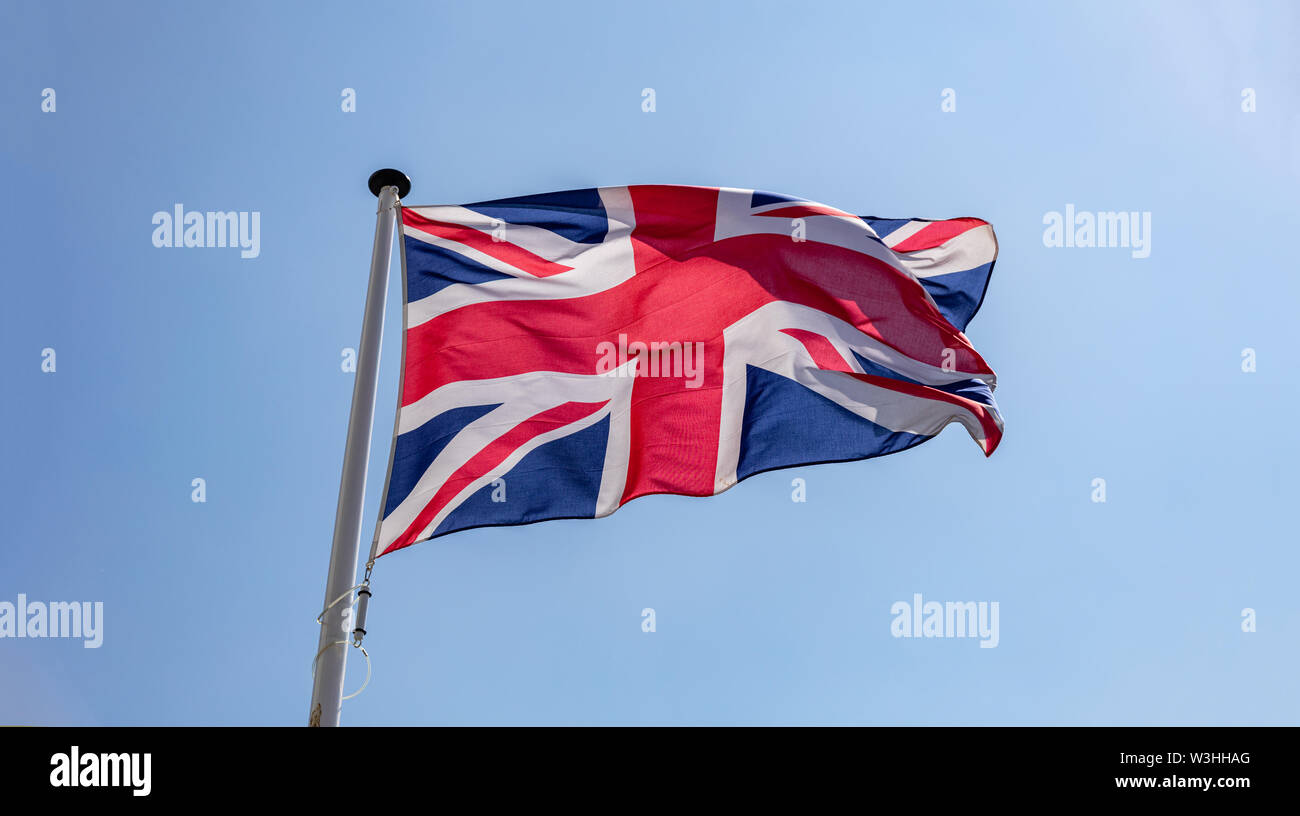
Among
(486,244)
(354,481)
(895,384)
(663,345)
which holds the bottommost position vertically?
(354,481)

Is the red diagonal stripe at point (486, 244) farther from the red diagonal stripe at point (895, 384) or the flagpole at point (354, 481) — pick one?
the red diagonal stripe at point (895, 384)

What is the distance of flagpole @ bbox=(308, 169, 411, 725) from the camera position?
6.02 meters

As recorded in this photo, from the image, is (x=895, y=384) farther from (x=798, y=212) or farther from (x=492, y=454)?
(x=492, y=454)

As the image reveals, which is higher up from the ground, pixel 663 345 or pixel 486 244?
pixel 486 244

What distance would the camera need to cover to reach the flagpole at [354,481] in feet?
19.7

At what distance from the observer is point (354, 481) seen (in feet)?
21.9

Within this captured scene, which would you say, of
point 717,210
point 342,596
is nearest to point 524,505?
point 342,596

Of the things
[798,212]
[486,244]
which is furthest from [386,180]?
[798,212]

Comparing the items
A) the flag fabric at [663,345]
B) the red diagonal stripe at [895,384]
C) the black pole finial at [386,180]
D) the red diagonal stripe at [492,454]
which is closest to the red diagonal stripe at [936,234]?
the flag fabric at [663,345]

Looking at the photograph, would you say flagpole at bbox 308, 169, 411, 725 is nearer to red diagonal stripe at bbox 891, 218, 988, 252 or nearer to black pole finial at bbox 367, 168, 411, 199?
black pole finial at bbox 367, 168, 411, 199

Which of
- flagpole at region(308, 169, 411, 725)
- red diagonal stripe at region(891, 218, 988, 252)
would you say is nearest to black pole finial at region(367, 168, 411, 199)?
flagpole at region(308, 169, 411, 725)

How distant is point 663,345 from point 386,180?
8.78 feet

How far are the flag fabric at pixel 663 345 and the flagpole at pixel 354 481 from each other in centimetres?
39
